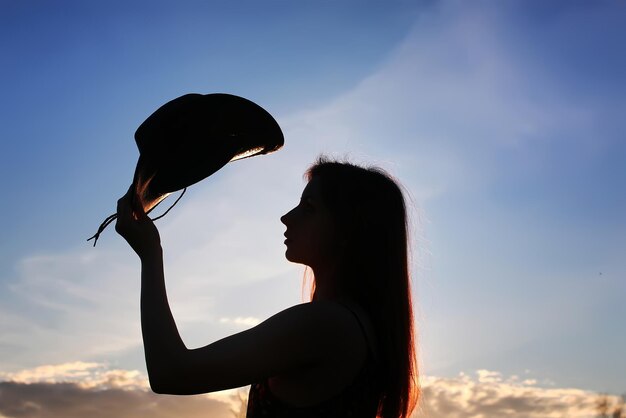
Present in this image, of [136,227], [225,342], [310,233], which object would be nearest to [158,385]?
[225,342]

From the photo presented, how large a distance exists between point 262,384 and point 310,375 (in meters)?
A: 0.21

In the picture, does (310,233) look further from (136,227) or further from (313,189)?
(136,227)

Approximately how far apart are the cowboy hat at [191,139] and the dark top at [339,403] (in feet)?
2.79

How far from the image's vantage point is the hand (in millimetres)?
2650

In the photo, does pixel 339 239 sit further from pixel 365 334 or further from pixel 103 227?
pixel 103 227

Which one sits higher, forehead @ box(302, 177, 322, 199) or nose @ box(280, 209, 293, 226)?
forehead @ box(302, 177, 322, 199)

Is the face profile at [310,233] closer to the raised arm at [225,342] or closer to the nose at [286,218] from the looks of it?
the nose at [286,218]

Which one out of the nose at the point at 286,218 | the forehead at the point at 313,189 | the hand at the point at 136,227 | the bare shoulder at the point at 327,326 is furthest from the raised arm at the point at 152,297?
the forehead at the point at 313,189

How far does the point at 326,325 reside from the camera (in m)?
2.61

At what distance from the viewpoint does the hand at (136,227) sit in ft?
8.70

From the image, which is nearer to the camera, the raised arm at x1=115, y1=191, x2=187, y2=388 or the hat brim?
the raised arm at x1=115, y1=191, x2=187, y2=388

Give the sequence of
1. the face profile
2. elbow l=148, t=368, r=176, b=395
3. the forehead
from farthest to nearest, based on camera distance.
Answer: the forehead < the face profile < elbow l=148, t=368, r=176, b=395

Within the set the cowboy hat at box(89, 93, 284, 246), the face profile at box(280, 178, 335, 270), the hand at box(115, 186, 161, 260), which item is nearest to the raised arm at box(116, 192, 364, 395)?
the hand at box(115, 186, 161, 260)

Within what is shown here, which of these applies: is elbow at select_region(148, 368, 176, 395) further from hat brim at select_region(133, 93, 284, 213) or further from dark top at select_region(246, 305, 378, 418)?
hat brim at select_region(133, 93, 284, 213)
